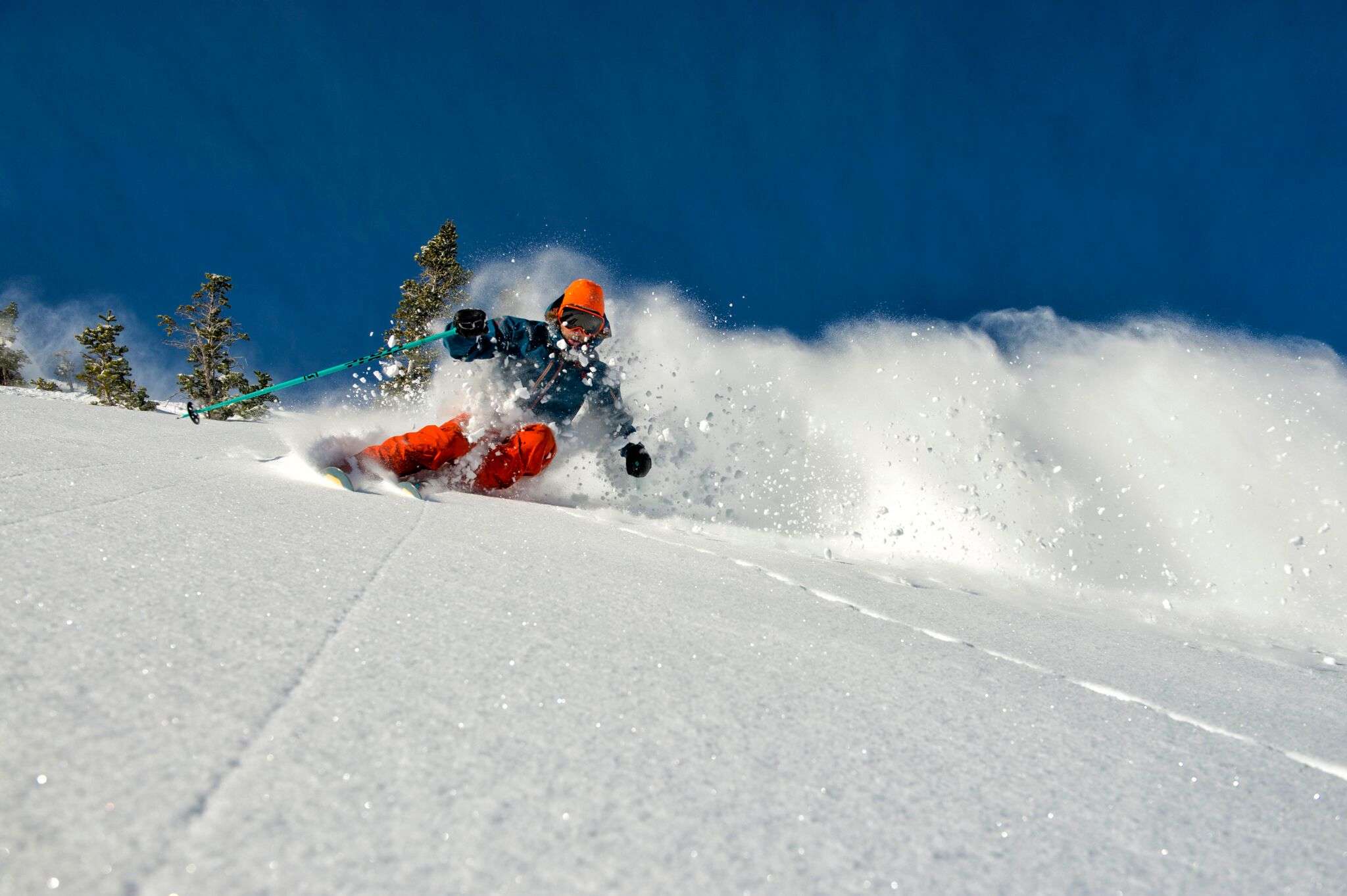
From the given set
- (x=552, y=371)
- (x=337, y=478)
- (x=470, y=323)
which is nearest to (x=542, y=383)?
(x=552, y=371)

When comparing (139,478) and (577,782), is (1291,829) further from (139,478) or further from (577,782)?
(139,478)

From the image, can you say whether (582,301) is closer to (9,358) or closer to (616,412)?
(616,412)

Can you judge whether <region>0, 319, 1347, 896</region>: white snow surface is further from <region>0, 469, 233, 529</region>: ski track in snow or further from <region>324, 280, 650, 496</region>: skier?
<region>324, 280, 650, 496</region>: skier

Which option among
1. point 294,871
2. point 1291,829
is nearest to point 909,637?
point 1291,829

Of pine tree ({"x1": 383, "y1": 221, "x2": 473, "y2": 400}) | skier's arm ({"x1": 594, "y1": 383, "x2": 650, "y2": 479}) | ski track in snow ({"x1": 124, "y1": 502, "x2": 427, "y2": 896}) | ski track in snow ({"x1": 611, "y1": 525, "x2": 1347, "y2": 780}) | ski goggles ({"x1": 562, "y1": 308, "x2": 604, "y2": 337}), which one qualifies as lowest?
ski track in snow ({"x1": 124, "y1": 502, "x2": 427, "y2": 896})

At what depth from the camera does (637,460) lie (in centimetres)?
646

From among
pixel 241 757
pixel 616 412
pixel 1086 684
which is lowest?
pixel 241 757

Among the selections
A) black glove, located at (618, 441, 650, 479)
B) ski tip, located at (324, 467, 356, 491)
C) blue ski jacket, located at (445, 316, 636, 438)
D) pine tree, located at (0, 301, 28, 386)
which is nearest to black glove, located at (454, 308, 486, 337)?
blue ski jacket, located at (445, 316, 636, 438)

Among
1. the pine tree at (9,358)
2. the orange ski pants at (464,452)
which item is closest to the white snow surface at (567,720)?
the orange ski pants at (464,452)

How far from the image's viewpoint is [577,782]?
77 centimetres

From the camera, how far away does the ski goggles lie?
6648mm

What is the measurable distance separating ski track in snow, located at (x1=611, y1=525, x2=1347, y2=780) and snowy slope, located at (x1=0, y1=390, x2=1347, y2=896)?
15mm

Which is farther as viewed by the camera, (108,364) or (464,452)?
(108,364)

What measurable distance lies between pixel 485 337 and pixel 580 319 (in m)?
1.02
